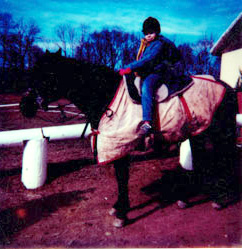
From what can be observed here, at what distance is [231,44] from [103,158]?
8918 millimetres

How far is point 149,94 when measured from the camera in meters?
2.63

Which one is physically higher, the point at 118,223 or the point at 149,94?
the point at 149,94

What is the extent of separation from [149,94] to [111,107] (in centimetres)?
52

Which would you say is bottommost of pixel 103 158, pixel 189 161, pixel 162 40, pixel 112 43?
pixel 189 161

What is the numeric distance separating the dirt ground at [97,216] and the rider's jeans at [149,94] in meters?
1.31

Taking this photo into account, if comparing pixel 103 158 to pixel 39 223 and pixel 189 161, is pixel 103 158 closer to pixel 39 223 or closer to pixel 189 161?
pixel 39 223

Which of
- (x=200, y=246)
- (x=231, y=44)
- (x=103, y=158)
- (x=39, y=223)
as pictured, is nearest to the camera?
(x=200, y=246)

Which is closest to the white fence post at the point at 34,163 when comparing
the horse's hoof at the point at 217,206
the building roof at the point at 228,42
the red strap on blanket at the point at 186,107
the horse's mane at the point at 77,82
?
the horse's mane at the point at 77,82

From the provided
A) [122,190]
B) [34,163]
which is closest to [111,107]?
[122,190]

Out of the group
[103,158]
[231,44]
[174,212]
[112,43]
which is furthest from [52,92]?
[231,44]

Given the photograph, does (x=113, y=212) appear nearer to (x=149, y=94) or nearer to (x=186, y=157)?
(x=149, y=94)

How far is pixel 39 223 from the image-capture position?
3029 mm

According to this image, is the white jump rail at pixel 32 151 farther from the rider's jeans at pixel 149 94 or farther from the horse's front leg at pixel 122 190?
the rider's jeans at pixel 149 94

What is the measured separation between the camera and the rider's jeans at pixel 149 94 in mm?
2584
